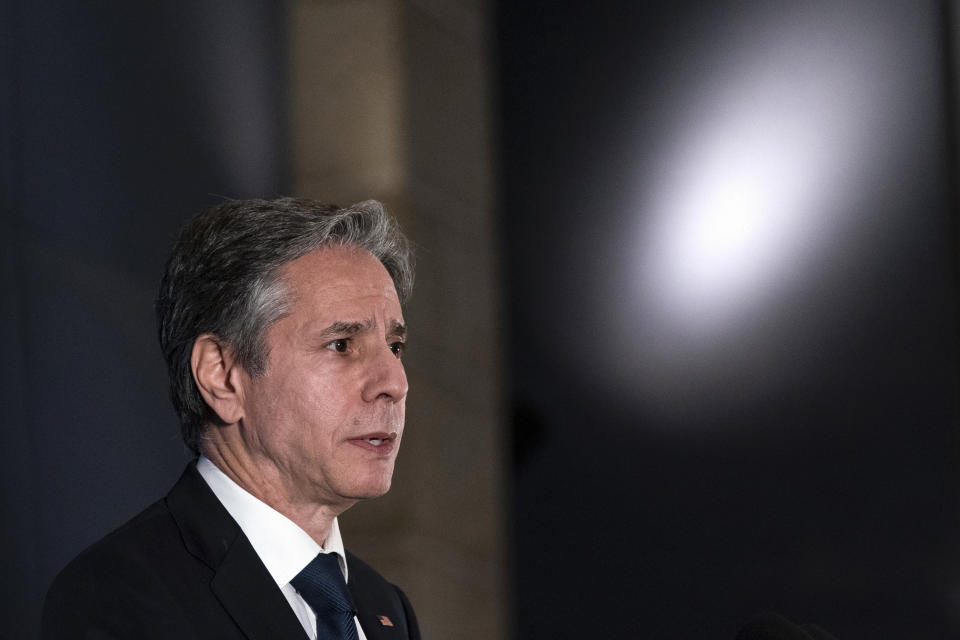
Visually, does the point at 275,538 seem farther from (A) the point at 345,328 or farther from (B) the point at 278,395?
(A) the point at 345,328

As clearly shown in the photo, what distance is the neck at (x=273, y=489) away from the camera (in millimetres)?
1895

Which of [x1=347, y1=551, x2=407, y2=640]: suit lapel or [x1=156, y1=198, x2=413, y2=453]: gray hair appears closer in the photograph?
[x1=156, y1=198, x2=413, y2=453]: gray hair

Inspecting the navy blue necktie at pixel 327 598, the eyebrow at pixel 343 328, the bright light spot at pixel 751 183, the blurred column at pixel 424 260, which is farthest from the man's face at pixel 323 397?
the bright light spot at pixel 751 183

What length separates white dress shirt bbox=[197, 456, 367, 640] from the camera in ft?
6.03

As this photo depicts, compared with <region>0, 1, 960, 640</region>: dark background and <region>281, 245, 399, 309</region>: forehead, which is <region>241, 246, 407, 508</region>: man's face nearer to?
<region>281, 245, 399, 309</region>: forehead

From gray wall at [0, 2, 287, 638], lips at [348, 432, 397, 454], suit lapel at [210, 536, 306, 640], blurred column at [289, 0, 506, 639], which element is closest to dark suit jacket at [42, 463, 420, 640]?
suit lapel at [210, 536, 306, 640]

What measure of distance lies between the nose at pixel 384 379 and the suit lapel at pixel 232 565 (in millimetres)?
280

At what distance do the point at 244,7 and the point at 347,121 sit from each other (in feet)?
1.57

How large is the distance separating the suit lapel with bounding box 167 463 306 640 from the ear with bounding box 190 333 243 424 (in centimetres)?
12

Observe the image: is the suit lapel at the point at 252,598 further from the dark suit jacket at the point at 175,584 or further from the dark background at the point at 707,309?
the dark background at the point at 707,309

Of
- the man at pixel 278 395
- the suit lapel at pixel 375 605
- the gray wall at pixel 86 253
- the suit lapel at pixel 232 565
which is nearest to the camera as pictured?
the suit lapel at pixel 232 565

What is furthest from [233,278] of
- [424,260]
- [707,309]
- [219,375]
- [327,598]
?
[707,309]

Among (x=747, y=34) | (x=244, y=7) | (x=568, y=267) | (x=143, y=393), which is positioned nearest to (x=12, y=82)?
(x=143, y=393)

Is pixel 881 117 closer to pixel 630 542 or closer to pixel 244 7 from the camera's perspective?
pixel 630 542
